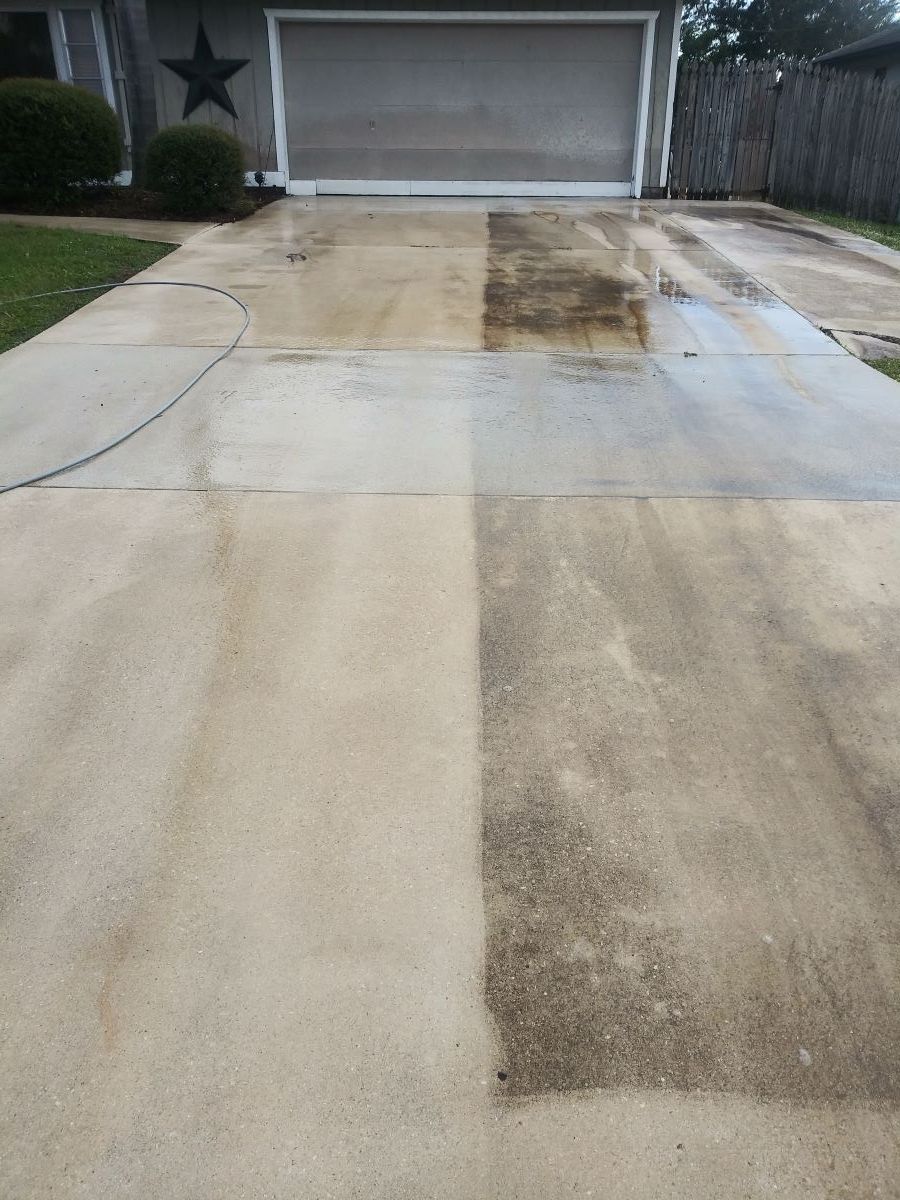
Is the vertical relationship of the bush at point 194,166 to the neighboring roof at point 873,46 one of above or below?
below

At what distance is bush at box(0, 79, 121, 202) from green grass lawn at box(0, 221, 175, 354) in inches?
50.7

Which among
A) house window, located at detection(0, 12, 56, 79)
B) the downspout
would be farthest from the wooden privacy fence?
house window, located at detection(0, 12, 56, 79)

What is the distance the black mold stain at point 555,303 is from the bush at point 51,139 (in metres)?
5.38

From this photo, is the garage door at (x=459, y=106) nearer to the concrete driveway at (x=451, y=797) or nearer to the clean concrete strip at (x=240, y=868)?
the concrete driveway at (x=451, y=797)

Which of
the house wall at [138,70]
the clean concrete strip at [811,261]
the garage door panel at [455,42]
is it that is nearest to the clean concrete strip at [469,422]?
the clean concrete strip at [811,261]

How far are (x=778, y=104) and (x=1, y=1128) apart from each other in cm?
1757

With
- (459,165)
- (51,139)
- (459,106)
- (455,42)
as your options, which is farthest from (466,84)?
(51,139)

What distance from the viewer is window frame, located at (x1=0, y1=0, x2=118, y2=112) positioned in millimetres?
14586

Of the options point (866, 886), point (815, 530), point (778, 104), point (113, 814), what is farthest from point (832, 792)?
point (778, 104)

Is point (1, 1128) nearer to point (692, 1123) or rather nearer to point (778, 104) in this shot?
point (692, 1123)

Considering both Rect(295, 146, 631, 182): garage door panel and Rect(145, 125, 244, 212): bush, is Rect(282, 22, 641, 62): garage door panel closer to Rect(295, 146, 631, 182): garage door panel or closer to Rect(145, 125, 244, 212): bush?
Rect(295, 146, 631, 182): garage door panel

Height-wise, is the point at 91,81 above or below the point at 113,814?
above

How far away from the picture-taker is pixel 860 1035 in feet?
7.27

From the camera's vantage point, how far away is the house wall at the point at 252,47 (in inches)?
580
